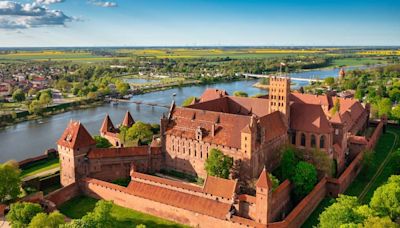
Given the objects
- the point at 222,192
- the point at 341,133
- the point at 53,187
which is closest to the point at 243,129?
the point at 222,192

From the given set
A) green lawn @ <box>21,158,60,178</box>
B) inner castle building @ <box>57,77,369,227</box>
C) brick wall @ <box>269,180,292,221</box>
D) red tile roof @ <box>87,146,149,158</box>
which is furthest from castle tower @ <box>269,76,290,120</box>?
green lawn @ <box>21,158,60,178</box>

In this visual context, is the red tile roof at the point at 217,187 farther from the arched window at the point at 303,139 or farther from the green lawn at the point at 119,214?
the arched window at the point at 303,139

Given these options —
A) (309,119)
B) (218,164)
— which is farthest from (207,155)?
(309,119)

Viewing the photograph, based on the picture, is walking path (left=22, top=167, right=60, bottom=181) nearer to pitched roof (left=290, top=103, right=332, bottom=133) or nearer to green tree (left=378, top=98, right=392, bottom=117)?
pitched roof (left=290, top=103, right=332, bottom=133)

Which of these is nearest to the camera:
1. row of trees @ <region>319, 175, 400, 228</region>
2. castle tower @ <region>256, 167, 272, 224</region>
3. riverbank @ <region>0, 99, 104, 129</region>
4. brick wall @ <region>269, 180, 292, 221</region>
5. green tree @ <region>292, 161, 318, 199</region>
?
row of trees @ <region>319, 175, 400, 228</region>

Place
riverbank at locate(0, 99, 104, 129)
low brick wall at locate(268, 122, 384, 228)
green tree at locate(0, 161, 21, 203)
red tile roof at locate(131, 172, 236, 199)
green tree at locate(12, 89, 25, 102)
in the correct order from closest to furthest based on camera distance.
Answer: low brick wall at locate(268, 122, 384, 228)
red tile roof at locate(131, 172, 236, 199)
green tree at locate(0, 161, 21, 203)
riverbank at locate(0, 99, 104, 129)
green tree at locate(12, 89, 25, 102)

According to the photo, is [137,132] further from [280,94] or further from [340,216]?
[340,216]

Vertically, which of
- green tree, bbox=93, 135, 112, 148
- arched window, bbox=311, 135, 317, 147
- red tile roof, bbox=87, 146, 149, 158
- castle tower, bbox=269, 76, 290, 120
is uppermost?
castle tower, bbox=269, 76, 290, 120
